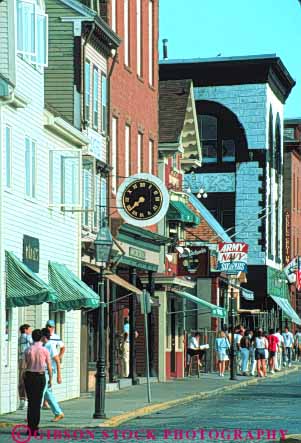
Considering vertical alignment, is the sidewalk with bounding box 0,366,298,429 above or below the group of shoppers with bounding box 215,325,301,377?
below

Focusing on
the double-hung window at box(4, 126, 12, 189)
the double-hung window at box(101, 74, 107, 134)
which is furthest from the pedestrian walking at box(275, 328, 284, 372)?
the double-hung window at box(4, 126, 12, 189)

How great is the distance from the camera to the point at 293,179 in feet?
299

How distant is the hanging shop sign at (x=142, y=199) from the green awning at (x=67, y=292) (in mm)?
6591

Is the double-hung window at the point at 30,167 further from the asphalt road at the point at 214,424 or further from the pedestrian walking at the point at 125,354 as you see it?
the pedestrian walking at the point at 125,354

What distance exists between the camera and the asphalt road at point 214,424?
22656mm

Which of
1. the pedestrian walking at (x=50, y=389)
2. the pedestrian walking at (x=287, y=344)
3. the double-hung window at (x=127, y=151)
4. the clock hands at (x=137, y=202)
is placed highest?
the double-hung window at (x=127, y=151)

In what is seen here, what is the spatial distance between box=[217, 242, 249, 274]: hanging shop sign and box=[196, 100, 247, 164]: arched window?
23.1m

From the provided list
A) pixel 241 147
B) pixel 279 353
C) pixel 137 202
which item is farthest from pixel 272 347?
pixel 137 202

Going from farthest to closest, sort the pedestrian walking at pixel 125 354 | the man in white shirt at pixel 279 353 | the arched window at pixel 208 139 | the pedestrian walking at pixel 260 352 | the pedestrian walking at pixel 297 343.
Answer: the pedestrian walking at pixel 297 343 → the arched window at pixel 208 139 → the man in white shirt at pixel 279 353 → the pedestrian walking at pixel 260 352 → the pedestrian walking at pixel 125 354

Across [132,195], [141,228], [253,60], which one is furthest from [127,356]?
[253,60]

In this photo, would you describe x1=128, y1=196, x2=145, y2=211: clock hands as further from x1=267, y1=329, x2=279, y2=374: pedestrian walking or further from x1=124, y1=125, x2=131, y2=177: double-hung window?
x1=267, y1=329, x2=279, y2=374: pedestrian walking

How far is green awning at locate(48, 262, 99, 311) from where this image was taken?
3284 cm

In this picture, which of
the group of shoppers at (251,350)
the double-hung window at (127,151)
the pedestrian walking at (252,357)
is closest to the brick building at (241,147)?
the group of shoppers at (251,350)

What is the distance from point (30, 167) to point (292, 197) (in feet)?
194
